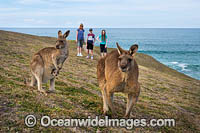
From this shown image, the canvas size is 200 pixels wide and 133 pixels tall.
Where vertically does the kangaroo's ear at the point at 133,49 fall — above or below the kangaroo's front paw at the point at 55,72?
above

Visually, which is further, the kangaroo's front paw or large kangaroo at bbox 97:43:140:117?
the kangaroo's front paw

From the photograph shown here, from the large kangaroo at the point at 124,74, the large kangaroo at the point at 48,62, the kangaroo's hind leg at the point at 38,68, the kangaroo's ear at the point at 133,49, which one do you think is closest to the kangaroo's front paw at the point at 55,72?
the large kangaroo at the point at 48,62

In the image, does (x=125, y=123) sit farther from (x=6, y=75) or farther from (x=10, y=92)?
(x=6, y=75)

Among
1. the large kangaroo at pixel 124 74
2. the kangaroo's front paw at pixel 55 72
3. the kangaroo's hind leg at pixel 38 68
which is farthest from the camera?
the kangaroo's front paw at pixel 55 72

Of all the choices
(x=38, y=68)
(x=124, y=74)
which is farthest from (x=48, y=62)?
(x=124, y=74)

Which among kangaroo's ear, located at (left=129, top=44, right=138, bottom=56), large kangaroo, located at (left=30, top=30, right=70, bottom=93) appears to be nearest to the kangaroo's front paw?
large kangaroo, located at (left=30, top=30, right=70, bottom=93)

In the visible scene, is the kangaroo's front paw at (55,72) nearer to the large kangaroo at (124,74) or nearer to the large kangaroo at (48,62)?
the large kangaroo at (48,62)

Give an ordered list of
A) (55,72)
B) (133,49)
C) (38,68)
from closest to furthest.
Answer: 1. (133,49)
2. (38,68)
3. (55,72)

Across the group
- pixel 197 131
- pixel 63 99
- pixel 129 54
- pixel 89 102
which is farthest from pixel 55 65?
pixel 197 131

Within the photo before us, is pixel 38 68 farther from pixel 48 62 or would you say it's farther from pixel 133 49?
pixel 133 49

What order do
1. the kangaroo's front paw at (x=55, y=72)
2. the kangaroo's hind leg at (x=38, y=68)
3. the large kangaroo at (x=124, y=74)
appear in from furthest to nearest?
1. the kangaroo's front paw at (x=55, y=72)
2. the kangaroo's hind leg at (x=38, y=68)
3. the large kangaroo at (x=124, y=74)

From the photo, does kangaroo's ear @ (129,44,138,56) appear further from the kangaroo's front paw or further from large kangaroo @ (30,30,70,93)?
the kangaroo's front paw

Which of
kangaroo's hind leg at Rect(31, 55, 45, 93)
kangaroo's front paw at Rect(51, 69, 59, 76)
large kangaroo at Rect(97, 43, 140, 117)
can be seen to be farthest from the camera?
kangaroo's front paw at Rect(51, 69, 59, 76)

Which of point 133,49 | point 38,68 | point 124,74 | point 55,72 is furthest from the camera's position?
point 55,72
